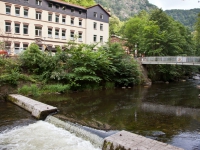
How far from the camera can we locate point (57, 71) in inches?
787

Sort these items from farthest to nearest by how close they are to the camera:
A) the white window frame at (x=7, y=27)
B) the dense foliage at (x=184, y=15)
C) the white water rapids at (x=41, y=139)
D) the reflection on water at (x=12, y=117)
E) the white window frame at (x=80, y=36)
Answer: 1. the dense foliage at (x=184, y=15)
2. the white window frame at (x=80, y=36)
3. the white window frame at (x=7, y=27)
4. the reflection on water at (x=12, y=117)
5. the white water rapids at (x=41, y=139)

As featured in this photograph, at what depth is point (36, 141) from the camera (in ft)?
26.2

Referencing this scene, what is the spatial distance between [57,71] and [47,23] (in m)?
Answer: 16.9

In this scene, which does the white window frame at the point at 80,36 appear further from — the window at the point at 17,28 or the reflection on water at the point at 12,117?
the reflection on water at the point at 12,117

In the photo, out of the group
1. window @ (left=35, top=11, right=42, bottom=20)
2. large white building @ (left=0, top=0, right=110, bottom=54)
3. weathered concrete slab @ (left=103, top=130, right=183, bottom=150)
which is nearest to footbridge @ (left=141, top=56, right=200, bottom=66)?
large white building @ (left=0, top=0, right=110, bottom=54)

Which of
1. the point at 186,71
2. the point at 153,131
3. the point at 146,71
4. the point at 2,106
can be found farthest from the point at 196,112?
the point at 186,71

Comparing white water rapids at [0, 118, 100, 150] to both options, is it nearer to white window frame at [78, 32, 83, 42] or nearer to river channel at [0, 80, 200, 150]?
river channel at [0, 80, 200, 150]

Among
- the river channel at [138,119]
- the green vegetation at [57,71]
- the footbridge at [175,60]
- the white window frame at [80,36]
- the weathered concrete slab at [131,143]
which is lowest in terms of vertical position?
the river channel at [138,119]

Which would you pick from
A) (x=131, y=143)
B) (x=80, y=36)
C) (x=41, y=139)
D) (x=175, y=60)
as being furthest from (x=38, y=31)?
(x=131, y=143)

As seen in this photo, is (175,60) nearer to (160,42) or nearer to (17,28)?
(160,42)

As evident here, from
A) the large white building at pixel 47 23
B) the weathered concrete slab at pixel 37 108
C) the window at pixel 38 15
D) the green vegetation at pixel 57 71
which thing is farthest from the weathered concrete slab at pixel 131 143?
the window at pixel 38 15

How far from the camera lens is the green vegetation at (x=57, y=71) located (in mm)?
17748

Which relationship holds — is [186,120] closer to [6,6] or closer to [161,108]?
[161,108]

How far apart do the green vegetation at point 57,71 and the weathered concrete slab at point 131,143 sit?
1209 centimetres
